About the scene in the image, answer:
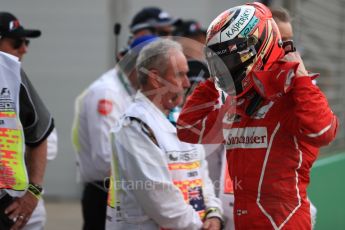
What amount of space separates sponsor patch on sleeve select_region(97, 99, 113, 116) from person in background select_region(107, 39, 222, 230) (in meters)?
1.31

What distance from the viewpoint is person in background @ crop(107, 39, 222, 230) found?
4.04 metres

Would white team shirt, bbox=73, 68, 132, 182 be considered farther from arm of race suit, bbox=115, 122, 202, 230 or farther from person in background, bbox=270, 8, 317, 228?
person in background, bbox=270, 8, 317, 228

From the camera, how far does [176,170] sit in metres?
4.18

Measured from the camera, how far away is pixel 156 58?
432 centimetres

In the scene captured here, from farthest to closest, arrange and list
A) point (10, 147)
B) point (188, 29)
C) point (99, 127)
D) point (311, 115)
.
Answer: point (188, 29) → point (99, 127) → point (10, 147) → point (311, 115)

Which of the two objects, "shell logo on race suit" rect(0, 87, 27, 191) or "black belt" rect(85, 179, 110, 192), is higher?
"shell logo on race suit" rect(0, 87, 27, 191)

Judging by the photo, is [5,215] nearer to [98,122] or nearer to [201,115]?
[201,115]

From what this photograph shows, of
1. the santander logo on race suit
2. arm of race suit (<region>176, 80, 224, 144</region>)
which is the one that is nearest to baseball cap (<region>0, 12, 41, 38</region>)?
arm of race suit (<region>176, 80, 224, 144</region>)

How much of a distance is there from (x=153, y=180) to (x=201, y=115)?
0.53 metres

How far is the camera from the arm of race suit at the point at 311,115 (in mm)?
3043

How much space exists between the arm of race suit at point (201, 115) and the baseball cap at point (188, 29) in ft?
9.54

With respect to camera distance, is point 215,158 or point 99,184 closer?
point 215,158

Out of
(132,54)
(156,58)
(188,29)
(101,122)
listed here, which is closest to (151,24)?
(188,29)

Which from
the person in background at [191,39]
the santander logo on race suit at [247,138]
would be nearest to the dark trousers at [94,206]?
the person in background at [191,39]
